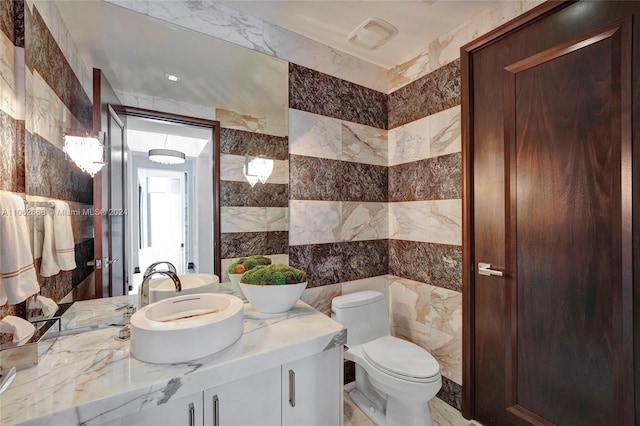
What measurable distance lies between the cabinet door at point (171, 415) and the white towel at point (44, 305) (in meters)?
0.47

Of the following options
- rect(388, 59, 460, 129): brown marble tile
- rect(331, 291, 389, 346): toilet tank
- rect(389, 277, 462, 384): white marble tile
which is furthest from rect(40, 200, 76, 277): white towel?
rect(388, 59, 460, 129): brown marble tile

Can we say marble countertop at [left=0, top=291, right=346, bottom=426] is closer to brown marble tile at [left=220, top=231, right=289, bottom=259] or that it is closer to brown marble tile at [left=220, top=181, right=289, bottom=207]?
brown marble tile at [left=220, top=231, right=289, bottom=259]

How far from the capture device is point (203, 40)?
4.70 feet

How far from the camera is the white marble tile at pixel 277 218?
1619 mm

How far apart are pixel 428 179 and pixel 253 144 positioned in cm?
114

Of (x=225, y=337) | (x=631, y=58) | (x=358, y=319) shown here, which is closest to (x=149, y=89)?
(x=225, y=337)

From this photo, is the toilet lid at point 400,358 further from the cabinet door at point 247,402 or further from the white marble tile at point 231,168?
the white marble tile at point 231,168

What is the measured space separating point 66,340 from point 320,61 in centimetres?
193

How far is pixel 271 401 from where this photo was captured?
100 centimetres

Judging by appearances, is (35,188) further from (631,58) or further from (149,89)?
(631,58)

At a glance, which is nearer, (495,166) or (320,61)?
A: (495,166)

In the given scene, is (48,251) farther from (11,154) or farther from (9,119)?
(9,119)

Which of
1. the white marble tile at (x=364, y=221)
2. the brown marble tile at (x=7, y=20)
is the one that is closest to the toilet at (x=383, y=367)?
the white marble tile at (x=364, y=221)

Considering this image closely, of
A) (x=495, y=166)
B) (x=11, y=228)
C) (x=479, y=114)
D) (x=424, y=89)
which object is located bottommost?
(x=11, y=228)
